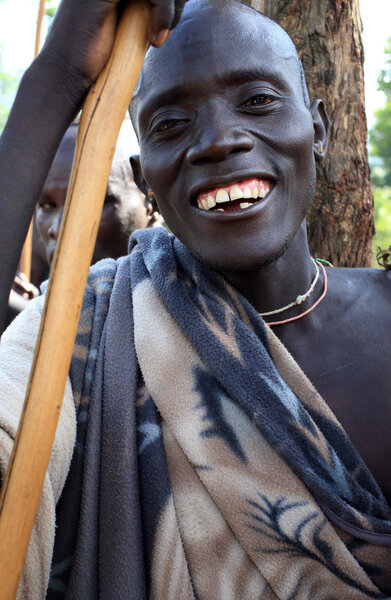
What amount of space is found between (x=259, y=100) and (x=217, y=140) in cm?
24

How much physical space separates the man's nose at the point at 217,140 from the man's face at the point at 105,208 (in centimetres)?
174

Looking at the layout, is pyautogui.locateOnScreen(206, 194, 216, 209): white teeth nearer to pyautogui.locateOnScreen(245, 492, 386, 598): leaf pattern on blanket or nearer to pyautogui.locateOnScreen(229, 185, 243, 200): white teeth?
pyautogui.locateOnScreen(229, 185, 243, 200): white teeth

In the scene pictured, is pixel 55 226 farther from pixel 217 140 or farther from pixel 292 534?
pixel 292 534

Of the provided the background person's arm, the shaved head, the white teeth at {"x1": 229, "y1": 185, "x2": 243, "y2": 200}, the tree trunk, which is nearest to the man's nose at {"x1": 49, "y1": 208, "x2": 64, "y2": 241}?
the tree trunk

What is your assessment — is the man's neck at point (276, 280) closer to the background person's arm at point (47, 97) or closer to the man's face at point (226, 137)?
the man's face at point (226, 137)

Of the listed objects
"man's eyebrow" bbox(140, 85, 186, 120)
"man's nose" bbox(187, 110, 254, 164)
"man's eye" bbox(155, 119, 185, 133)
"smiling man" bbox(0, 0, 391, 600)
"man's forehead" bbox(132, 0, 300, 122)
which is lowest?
"smiling man" bbox(0, 0, 391, 600)

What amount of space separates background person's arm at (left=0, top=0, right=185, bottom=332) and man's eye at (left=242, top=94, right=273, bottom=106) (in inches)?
24.2

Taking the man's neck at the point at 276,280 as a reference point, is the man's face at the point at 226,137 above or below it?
above

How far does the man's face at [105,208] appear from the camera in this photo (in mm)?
3446

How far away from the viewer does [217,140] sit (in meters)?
1.75

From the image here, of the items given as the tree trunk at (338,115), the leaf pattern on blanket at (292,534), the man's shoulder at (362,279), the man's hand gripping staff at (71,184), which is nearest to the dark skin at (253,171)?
the man's shoulder at (362,279)

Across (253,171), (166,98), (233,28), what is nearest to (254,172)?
(253,171)

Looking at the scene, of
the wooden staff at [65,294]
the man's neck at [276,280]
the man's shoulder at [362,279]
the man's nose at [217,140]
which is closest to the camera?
the wooden staff at [65,294]

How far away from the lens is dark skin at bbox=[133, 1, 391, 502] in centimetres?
181
